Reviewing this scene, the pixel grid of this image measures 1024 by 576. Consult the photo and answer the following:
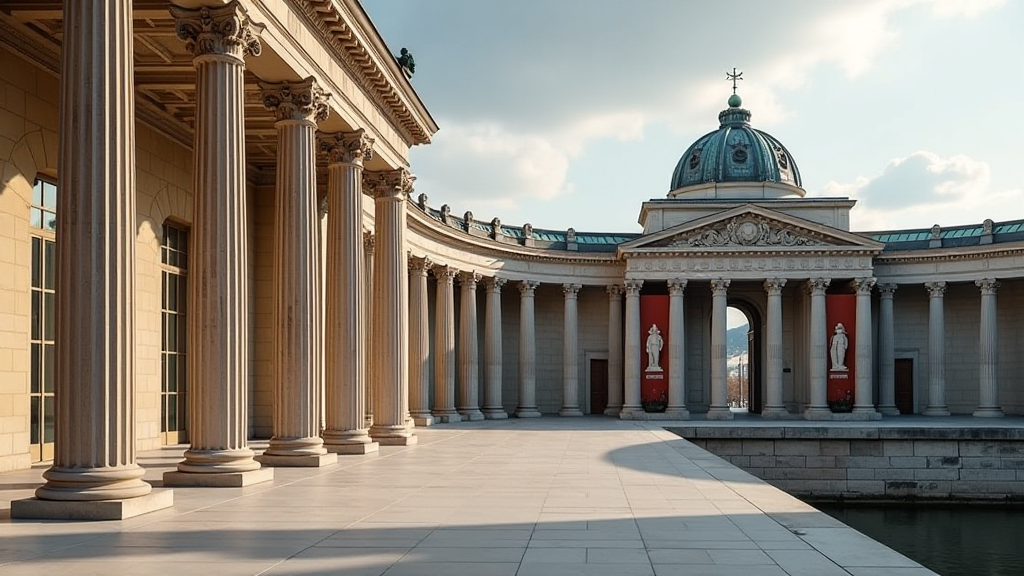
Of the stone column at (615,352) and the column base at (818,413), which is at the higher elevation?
the stone column at (615,352)

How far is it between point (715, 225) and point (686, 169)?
617 inches

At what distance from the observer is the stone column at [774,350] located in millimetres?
80188

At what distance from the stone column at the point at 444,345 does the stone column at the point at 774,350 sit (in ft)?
83.1

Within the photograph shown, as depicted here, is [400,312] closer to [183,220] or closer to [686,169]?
[183,220]

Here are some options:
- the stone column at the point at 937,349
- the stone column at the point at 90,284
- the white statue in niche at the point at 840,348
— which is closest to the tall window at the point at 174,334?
the stone column at the point at 90,284

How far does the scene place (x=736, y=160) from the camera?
91625 mm

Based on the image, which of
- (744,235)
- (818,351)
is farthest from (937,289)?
(744,235)

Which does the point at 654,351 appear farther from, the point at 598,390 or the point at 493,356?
the point at 493,356

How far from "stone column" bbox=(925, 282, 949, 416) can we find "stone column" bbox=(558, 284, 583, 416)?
27525 mm

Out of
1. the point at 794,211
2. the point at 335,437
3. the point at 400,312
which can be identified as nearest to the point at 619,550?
the point at 335,437

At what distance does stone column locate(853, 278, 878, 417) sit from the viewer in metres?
78.5

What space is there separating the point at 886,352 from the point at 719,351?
1372cm

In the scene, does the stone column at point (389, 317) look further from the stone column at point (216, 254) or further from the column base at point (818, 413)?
the column base at point (818, 413)

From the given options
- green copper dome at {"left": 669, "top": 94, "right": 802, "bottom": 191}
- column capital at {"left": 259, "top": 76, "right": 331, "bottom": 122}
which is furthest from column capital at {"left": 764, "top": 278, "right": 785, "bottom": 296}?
column capital at {"left": 259, "top": 76, "right": 331, "bottom": 122}
